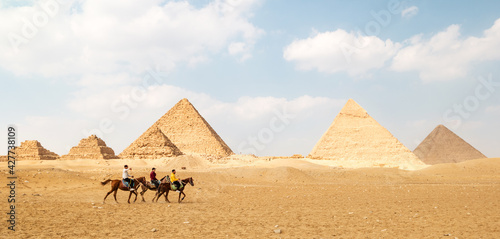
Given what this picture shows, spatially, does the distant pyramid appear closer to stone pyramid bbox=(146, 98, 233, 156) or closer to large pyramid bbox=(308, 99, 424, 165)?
stone pyramid bbox=(146, 98, 233, 156)

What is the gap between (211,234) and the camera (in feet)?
26.3

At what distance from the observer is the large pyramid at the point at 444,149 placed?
3600 inches

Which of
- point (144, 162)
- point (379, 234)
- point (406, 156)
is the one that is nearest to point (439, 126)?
point (406, 156)

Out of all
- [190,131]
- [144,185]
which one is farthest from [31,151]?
[144,185]

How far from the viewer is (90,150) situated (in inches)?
2509

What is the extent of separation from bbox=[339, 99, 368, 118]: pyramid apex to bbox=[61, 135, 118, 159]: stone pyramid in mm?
55981

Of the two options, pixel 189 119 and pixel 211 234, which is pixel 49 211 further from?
pixel 189 119

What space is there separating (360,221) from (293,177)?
20817 millimetres

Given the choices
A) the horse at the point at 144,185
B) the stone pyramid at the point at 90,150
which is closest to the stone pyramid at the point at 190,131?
the stone pyramid at the point at 90,150

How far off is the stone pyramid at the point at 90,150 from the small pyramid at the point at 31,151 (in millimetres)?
3138

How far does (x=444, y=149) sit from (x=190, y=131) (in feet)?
216

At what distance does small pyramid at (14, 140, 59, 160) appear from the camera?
62.7m

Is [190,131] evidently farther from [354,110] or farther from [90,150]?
[354,110]

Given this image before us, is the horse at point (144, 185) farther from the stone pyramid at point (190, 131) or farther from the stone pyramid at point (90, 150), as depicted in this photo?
the stone pyramid at point (190, 131)
